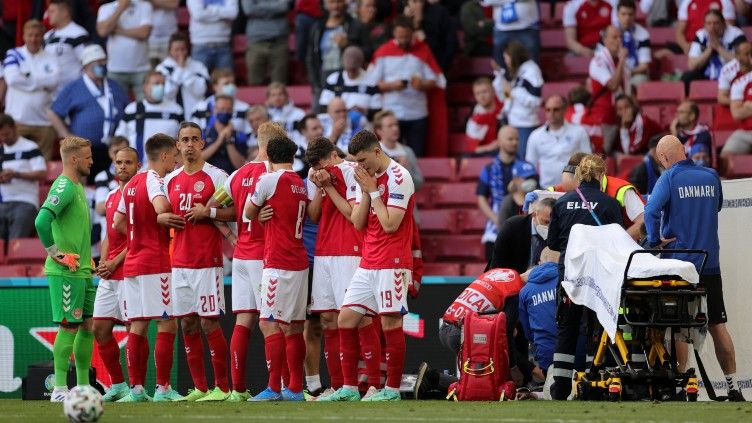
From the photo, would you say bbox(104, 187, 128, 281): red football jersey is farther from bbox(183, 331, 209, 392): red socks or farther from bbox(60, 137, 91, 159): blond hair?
bbox(183, 331, 209, 392): red socks

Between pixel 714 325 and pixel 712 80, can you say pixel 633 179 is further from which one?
pixel 714 325

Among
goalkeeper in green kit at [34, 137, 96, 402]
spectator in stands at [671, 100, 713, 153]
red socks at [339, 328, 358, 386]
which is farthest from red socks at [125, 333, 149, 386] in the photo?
spectator in stands at [671, 100, 713, 153]

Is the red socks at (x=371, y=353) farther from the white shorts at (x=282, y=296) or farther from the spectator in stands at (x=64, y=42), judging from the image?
the spectator in stands at (x=64, y=42)

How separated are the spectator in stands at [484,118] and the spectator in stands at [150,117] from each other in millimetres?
3717

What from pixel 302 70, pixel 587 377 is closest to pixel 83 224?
pixel 587 377

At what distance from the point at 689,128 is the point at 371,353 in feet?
20.7

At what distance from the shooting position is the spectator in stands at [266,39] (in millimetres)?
20562

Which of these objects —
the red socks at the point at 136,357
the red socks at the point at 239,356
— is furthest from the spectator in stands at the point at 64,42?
the red socks at the point at 239,356

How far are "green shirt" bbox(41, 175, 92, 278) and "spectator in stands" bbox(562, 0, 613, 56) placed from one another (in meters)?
8.64

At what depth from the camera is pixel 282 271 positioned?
12.9 m

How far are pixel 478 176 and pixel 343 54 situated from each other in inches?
89.6

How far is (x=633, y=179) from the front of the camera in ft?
55.3

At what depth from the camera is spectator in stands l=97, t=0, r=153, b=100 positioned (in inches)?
819

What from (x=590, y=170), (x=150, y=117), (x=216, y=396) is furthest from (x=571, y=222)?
(x=150, y=117)
